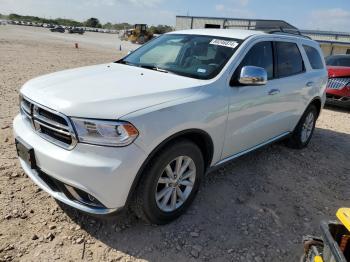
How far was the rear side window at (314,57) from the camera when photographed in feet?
18.0

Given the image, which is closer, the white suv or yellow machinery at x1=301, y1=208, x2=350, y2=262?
yellow machinery at x1=301, y1=208, x2=350, y2=262

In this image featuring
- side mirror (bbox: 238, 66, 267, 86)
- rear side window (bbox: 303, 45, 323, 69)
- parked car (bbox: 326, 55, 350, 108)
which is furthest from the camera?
parked car (bbox: 326, 55, 350, 108)

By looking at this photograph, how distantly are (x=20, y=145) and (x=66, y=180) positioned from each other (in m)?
0.73

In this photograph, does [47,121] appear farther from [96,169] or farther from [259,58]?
[259,58]

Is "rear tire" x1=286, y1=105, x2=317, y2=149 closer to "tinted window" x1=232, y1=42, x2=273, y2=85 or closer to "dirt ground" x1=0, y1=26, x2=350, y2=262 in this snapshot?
"dirt ground" x1=0, y1=26, x2=350, y2=262

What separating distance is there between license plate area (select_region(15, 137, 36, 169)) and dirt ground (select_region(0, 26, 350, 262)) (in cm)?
63

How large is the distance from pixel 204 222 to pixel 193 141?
2.75ft

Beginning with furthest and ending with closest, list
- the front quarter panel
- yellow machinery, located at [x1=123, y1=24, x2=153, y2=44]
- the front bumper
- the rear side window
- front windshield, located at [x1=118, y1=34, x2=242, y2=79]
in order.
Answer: yellow machinery, located at [x1=123, y1=24, x2=153, y2=44]
the rear side window
front windshield, located at [x1=118, y1=34, x2=242, y2=79]
the front quarter panel
the front bumper

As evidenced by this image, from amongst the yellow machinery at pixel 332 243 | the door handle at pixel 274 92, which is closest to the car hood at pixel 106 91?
the door handle at pixel 274 92

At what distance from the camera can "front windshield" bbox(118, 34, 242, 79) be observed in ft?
12.0

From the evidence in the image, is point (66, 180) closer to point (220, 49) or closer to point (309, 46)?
point (220, 49)

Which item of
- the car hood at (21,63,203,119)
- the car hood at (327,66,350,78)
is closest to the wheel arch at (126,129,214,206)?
the car hood at (21,63,203,119)

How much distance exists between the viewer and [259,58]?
4129mm

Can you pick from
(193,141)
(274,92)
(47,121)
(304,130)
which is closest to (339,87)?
(304,130)
